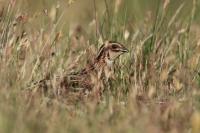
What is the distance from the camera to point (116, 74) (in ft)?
25.2

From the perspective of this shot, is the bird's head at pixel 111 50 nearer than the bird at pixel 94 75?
No

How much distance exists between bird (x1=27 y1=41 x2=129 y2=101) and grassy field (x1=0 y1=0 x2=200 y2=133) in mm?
86

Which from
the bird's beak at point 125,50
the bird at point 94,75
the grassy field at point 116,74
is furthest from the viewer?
the bird's beak at point 125,50

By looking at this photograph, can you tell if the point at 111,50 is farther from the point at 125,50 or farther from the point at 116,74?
the point at 116,74

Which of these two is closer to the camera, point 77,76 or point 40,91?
point 40,91

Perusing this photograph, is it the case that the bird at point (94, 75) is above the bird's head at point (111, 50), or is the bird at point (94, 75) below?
below

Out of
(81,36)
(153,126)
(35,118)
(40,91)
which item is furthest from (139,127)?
(81,36)

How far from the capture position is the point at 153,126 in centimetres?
547

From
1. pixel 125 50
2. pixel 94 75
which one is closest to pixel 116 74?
pixel 94 75

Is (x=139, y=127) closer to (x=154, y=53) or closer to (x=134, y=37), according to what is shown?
(x=154, y=53)

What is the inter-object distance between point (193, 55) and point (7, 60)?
190 cm

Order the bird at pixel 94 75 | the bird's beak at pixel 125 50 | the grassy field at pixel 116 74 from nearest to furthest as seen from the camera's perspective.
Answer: the grassy field at pixel 116 74 → the bird at pixel 94 75 → the bird's beak at pixel 125 50

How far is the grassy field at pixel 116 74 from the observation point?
18.9 ft

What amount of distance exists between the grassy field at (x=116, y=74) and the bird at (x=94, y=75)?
0.09 metres
